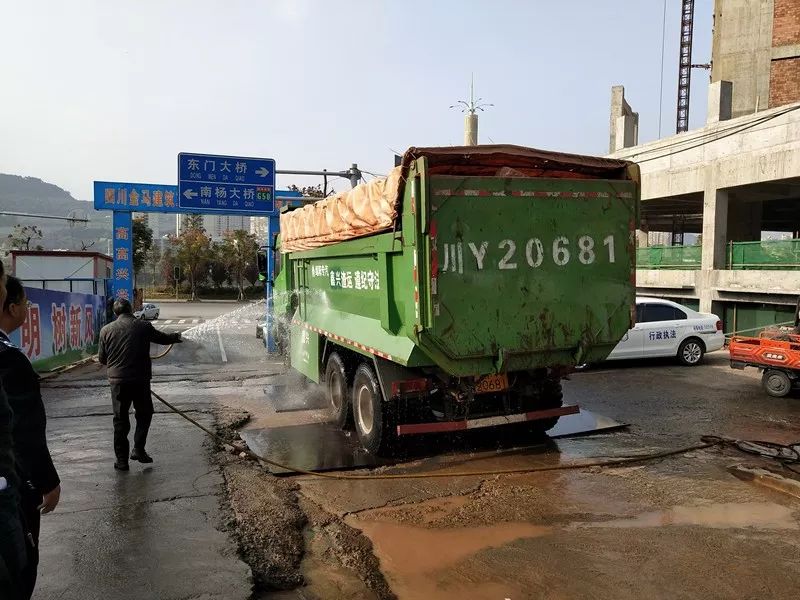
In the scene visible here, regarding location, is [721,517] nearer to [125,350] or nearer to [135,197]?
[125,350]

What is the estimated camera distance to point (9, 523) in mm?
2111

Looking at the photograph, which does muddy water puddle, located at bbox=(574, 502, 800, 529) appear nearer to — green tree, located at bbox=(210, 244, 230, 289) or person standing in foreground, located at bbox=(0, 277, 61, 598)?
person standing in foreground, located at bbox=(0, 277, 61, 598)

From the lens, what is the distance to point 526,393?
6309 mm

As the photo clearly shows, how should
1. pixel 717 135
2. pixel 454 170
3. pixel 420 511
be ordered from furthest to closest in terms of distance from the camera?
pixel 717 135, pixel 454 170, pixel 420 511

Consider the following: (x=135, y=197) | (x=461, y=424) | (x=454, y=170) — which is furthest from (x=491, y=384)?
(x=135, y=197)

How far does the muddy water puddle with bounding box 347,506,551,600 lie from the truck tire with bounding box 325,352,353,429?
2513 mm

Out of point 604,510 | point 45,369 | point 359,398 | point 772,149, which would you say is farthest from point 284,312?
point 772,149

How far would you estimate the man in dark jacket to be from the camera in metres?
5.87

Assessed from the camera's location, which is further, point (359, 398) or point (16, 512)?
point (359, 398)

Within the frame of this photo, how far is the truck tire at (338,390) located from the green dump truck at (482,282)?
42 centimetres

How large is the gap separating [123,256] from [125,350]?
12.4 m

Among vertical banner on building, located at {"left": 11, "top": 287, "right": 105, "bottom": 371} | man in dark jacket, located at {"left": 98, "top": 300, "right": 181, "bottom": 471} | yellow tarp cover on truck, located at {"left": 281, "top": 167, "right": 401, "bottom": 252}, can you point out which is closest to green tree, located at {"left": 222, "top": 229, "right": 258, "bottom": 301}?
vertical banner on building, located at {"left": 11, "top": 287, "right": 105, "bottom": 371}

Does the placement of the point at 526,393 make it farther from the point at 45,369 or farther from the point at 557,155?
the point at 45,369

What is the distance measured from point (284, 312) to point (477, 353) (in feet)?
18.4
